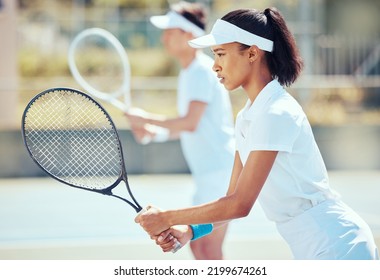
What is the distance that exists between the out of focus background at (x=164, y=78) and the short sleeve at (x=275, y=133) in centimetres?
514

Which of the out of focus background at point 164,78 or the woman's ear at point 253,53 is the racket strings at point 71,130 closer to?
the woman's ear at point 253,53

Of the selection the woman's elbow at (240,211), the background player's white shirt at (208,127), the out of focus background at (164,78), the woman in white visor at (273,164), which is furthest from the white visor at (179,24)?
the out of focus background at (164,78)

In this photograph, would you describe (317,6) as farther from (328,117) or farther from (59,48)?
(59,48)

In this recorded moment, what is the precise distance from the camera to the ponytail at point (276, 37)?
10.7ft

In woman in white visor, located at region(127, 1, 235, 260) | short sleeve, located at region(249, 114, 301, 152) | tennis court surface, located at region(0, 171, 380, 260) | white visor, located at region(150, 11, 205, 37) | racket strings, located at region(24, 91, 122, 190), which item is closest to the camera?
short sleeve, located at region(249, 114, 301, 152)

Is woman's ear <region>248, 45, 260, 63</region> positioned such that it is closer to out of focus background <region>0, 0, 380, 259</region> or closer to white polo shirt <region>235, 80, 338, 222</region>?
white polo shirt <region>235, 80, 338, 222</region>

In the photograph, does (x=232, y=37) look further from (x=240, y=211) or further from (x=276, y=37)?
(x=240, y=211)

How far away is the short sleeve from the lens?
303 centimetres

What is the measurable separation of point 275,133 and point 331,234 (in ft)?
1.24

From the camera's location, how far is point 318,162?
316 cm

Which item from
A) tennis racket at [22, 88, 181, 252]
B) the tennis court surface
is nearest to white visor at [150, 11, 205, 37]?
tennis racket at [22, 88, 181, 252]
